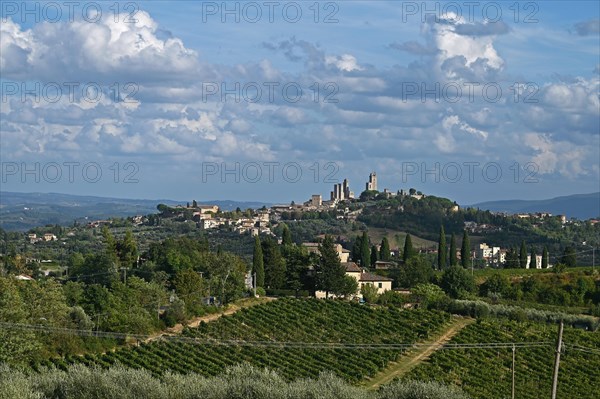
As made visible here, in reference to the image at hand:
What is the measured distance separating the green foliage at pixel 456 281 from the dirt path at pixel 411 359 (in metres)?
11.7

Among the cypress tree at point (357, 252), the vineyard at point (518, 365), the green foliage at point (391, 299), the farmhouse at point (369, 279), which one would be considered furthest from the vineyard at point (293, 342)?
the cypress tree at point (357, 252)

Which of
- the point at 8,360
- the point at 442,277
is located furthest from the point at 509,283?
the point at 8,360

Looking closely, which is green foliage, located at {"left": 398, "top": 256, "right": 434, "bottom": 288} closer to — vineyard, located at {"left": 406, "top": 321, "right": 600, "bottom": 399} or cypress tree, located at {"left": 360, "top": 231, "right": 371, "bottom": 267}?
cypress tree, located at {"left": 360, "top": 231, "right": 371, "bottom": 267}

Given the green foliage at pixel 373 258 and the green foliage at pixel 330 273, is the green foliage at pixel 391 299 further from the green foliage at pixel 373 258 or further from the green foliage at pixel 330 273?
the green foliage at pixel 373 258

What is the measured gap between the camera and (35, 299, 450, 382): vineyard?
1431 inches

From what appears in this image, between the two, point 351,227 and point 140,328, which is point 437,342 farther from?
point 351,227

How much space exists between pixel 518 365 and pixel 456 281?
2064cm

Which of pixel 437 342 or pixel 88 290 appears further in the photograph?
pixel 88 290

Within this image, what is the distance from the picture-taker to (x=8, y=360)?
112 feet

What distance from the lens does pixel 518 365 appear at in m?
39.4

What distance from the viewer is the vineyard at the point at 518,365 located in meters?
35.6

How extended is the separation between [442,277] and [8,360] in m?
33.1

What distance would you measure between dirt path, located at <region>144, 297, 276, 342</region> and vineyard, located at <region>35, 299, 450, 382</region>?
67 centimetres

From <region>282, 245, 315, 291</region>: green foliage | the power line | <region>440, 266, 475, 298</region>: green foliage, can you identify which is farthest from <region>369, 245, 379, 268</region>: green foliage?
the power line
